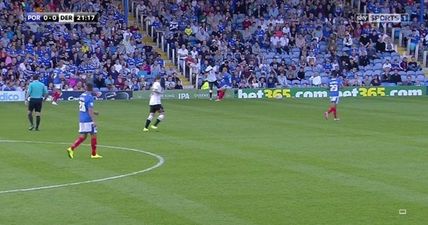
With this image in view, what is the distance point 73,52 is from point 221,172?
31.9 meters

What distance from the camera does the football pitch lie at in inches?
634

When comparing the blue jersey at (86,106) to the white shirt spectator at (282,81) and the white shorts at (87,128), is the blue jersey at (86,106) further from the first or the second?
the white shirt spectator at (282,81)

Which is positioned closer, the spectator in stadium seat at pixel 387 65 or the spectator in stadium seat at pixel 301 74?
the spectator in stadium seat at pixel 301 74

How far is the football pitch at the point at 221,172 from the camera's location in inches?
634

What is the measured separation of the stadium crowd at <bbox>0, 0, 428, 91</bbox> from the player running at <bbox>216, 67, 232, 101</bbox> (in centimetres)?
28

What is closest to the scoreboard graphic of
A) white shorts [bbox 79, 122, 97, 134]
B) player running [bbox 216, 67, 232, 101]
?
player running [bbox 216, 67, 232, 101]

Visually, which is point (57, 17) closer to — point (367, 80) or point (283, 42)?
point (283, 42)

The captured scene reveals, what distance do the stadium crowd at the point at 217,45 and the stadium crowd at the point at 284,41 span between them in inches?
2.4

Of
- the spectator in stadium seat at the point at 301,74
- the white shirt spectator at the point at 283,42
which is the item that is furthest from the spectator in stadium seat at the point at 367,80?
the white shirt spectator at the point at 283,42

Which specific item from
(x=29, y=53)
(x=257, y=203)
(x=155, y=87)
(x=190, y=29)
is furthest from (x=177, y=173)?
(x=190, y=29)

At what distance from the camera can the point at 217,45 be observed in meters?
55.9

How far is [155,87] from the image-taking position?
32500 mm

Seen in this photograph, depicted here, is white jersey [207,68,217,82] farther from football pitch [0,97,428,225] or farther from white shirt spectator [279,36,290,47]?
football pitch [0,97,428,225]

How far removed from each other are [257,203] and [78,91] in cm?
3309
